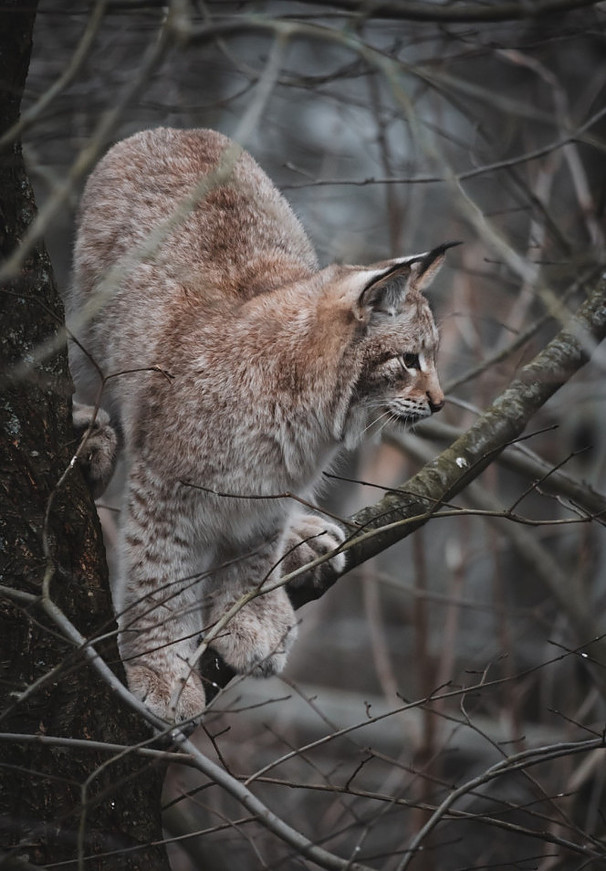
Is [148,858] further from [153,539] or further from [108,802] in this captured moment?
[153,539]

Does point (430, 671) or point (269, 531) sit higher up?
point (269, 531)

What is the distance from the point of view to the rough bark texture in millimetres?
2547

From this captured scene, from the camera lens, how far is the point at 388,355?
3.82 meters

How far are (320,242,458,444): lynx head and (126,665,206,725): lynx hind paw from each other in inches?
43.0

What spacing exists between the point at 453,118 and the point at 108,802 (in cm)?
1028

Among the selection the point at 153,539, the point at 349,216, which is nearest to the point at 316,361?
the point at 153,539

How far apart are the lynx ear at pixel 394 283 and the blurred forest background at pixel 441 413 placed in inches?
11.4

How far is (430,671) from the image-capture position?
5969 mm

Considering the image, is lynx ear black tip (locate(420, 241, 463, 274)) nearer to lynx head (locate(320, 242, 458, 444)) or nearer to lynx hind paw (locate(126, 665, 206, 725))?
lynx head (locate(320, 242, 458, 444))

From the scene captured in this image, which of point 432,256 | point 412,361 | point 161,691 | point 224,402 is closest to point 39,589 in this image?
point 161,691

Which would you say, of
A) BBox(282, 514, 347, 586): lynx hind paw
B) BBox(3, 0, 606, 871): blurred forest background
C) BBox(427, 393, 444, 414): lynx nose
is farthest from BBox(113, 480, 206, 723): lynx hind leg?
BBox(427, 393, 444, 414): lynx nose

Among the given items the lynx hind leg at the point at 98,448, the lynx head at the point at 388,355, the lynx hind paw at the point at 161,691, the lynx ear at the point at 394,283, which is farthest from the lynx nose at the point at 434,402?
the lynx hind paw at the point at 161,691

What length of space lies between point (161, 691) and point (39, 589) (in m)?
1.03

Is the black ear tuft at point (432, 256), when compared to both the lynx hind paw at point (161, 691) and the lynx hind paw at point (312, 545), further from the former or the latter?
the lynx hind paw at point (161, 691)
